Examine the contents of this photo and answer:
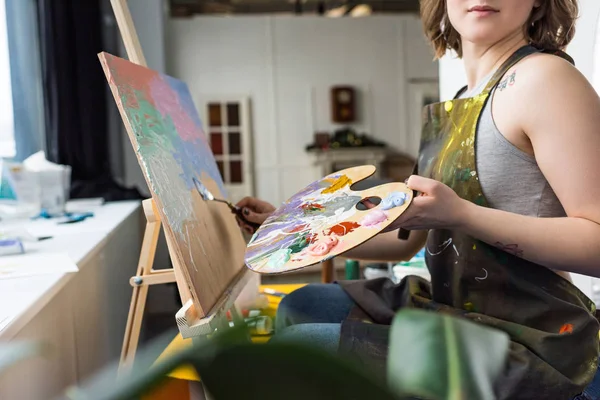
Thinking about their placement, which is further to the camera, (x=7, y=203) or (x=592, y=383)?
(x=7, y=203)

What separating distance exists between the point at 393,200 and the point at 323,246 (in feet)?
0.42

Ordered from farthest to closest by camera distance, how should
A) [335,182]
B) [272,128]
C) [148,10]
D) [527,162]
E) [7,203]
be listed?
1. [272,128]
2. [148,10]
3. [7,203]
4. [335,182]
5. [527,162]

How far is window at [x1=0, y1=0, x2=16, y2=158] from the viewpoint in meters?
3.18

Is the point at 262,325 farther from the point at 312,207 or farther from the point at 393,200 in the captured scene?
the point at 393,200

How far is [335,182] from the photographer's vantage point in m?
1.21

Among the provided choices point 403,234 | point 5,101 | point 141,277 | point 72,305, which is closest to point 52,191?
point 5,101

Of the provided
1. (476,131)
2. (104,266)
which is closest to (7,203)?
(104,266)

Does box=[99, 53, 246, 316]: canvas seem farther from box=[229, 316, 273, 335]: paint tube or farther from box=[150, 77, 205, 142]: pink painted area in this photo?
box=[229, 316, 273, 335]: paint tube

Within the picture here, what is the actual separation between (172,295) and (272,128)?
3163 millimetres

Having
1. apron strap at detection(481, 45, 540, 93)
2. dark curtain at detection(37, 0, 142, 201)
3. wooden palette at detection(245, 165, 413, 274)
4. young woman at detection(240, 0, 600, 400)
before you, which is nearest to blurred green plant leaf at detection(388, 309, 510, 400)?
wooden palette at detection(245, 165, 413, 274)

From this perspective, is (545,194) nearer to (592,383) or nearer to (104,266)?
(592,383)

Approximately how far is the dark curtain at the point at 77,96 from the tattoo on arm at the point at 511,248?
110 inches

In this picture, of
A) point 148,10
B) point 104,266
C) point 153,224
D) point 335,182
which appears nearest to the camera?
point 335,182

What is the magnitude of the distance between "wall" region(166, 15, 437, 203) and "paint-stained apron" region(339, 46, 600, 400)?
5.65 metres
